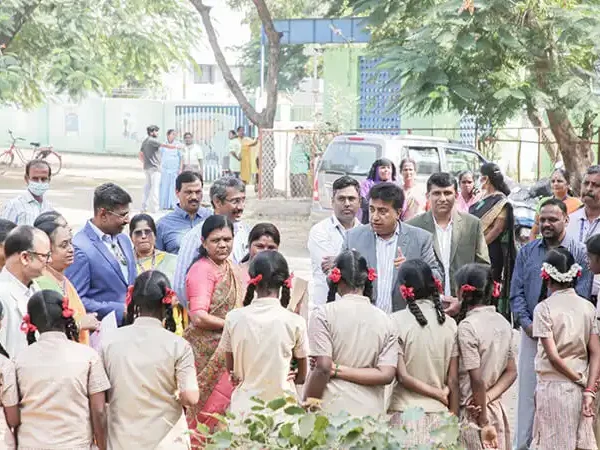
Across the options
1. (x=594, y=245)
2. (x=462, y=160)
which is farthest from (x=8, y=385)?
(x=462, y=160)

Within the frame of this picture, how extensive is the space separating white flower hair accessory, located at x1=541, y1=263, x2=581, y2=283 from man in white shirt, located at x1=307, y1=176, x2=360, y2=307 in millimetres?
1530

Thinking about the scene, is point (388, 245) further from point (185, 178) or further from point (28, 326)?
point (28, 326)

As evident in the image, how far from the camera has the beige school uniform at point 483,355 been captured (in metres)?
5.79

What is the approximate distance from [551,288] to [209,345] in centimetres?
189

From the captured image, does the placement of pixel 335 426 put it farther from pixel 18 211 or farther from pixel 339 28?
pixel 339 28

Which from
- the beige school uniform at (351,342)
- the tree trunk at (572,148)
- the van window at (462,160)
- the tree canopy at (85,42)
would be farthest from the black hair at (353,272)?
the tree canopy at (85,42)

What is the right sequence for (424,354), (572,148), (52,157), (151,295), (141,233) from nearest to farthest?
(151,295), (424,354), (141,233), (572,148), (52,157)

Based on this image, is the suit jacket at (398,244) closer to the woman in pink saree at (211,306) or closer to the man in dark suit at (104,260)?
the woman in pink saree at (211,306)

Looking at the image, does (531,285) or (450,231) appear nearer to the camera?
(531,285)

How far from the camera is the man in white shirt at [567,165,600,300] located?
765 centimetres

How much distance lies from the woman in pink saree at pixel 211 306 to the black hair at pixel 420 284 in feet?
3.29

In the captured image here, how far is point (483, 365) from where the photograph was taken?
232 inches

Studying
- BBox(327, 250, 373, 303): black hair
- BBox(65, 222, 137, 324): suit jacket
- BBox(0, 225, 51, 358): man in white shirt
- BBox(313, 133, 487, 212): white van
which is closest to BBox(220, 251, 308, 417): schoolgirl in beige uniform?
BBox(327, 250, 373, 303): black hair

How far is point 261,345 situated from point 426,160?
12.1m
